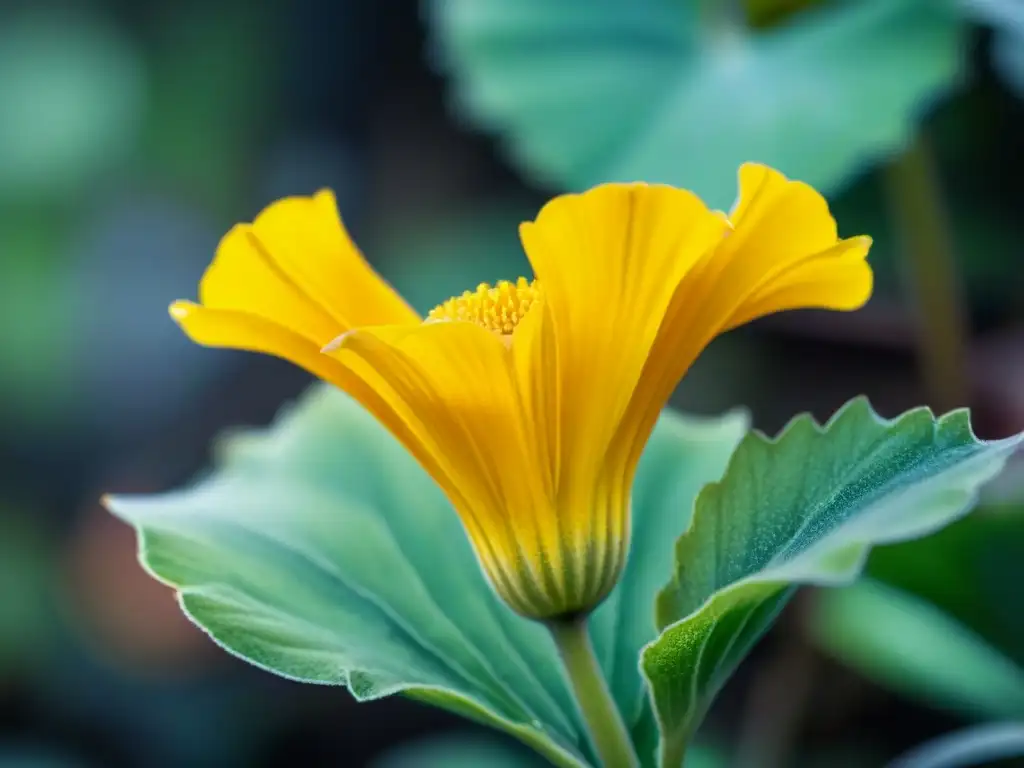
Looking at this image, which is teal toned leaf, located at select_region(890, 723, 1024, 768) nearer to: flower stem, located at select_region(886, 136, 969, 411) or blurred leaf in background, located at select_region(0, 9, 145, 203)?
flower stem, located at select_region(886, 136, 969, 411)

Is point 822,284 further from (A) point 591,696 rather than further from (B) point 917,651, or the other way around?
(B) point 917,651

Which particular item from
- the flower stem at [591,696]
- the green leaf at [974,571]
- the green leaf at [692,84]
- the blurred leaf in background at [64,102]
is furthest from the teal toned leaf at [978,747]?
the blurred leaf in background at [64,102]

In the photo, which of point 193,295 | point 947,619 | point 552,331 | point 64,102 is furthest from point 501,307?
point 64,102

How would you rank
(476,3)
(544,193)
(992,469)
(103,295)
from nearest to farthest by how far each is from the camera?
(992,469), (476,3), (544,193), (103,295)

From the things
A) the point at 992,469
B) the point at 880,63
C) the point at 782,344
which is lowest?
the point at 992,469

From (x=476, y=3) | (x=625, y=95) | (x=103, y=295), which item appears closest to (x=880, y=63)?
(x=625, y=95)

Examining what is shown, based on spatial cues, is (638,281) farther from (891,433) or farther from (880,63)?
(880,63)

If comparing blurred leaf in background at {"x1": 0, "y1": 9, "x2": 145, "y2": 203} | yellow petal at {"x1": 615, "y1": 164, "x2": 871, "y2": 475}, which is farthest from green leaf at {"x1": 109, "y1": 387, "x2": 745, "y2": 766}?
blurred leaf in background at {"x1": 0, "y1": 9, "x2": 145, "y2": 203}
